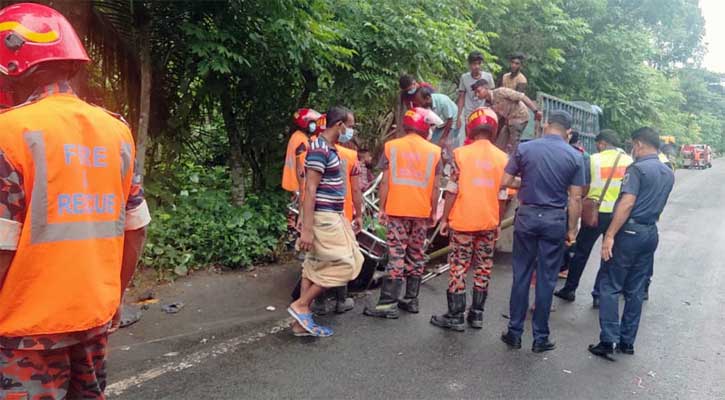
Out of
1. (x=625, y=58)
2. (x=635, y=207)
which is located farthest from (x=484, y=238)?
(x=625, y=58)

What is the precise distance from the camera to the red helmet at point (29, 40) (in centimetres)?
178

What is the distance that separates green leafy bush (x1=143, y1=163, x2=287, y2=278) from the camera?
5.74 meters

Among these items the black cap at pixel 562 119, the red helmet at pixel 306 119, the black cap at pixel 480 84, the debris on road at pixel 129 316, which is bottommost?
the debris on road at pixel 129 316

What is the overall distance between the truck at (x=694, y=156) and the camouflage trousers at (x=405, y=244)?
112 ft

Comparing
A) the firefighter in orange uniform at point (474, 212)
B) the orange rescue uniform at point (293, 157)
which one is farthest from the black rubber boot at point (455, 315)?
the orange rescue uniform at point (293, 157)

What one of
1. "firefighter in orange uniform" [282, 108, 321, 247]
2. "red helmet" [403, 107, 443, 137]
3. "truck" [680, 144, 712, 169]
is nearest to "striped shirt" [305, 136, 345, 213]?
"red helmet" [403, 107, 443, 137]

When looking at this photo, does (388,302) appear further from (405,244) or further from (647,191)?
(647,191)

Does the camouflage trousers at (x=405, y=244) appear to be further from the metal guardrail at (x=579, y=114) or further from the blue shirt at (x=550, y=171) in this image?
the metal guardrail at (x=579, y=114)

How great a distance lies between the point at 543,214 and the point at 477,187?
60 centimetres

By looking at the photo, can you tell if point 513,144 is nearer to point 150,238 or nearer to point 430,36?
point 430,36

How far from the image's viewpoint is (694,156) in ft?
109

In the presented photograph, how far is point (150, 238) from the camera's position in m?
5.79

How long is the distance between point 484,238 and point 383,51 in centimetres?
383

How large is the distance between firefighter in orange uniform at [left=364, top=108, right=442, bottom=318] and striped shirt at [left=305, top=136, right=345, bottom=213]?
2.43ft
